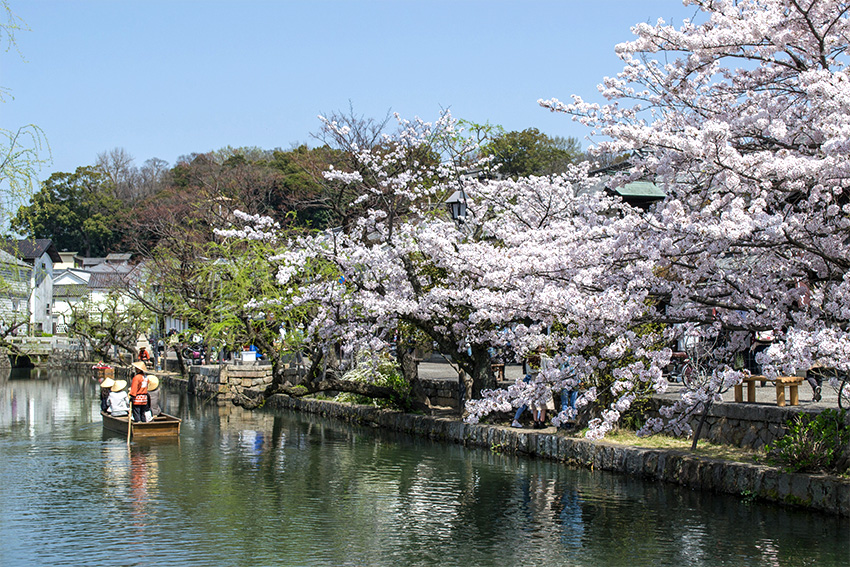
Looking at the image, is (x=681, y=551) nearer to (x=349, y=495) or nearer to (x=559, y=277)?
(x=559, y=277)

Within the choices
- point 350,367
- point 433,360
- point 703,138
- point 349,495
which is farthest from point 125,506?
point 433,360

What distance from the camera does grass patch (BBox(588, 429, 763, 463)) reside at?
1307 centimetres

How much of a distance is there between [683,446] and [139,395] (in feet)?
41.6

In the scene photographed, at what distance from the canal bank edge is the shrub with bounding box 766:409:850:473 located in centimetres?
23

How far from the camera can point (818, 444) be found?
11414 millimetres

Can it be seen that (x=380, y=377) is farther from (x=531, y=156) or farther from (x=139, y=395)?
(x=531, y=156)

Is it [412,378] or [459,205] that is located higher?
[459,205]

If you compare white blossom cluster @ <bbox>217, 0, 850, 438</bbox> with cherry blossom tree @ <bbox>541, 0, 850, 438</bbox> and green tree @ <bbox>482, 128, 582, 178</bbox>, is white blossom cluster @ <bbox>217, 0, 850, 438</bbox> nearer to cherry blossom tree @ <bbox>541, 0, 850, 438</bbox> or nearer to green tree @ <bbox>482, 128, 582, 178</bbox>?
cherry blossom tree @ <bbox>541, 0, 850, 438</bbox>

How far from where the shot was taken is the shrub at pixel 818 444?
1133cm

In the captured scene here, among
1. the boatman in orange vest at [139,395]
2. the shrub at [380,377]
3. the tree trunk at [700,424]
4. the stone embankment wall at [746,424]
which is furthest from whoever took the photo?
the shrub at [380,377]

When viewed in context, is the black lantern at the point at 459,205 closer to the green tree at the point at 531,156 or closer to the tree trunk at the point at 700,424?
the tree trunk at the point at 700,424

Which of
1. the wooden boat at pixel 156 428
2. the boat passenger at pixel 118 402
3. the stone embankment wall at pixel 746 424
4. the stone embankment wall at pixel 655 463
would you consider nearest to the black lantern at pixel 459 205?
the stone embankment wall at pixel 655 463

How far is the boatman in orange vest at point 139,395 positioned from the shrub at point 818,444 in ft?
47.3

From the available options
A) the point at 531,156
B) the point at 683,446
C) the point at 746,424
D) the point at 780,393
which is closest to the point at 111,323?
the point at 531,156
